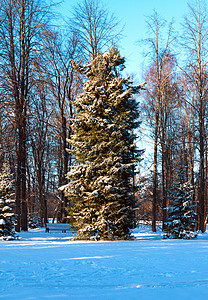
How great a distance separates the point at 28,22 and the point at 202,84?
37.8ft

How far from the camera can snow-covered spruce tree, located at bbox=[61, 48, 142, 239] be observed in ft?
40.9

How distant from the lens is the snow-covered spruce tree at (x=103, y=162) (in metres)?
12.5

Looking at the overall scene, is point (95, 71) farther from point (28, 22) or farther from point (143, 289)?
point (143, 289)

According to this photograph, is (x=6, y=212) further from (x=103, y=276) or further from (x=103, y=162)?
(x=103, y=276)

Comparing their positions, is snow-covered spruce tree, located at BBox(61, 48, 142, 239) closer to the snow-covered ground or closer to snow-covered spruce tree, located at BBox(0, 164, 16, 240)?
snow-covered spruce tree, located at BBox(0, 164, 16, 240)

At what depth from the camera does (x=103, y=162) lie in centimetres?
1262

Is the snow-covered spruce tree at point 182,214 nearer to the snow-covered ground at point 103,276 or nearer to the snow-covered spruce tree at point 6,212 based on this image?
the snow-covered spruce tree at point 6,212

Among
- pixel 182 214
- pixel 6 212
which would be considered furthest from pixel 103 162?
pixel 182 214

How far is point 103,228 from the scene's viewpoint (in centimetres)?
1242

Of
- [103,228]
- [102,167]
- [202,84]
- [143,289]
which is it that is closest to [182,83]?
[202,84]

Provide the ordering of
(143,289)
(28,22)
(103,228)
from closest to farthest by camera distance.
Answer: (143,289)
(103,228)
(28,22)

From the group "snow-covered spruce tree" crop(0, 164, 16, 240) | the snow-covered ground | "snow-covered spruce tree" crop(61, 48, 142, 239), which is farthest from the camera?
"snow-covered spruce tree" crop(0, 164, 16, 240)

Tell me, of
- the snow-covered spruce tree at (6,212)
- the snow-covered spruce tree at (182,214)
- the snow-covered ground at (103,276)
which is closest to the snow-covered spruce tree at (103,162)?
the snow-covered spruce tree at (6,212)

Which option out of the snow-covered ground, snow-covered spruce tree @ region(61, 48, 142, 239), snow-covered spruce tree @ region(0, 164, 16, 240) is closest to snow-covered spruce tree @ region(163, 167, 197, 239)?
snow-covered spruce tree @ region(61, 48, 142, 239)
